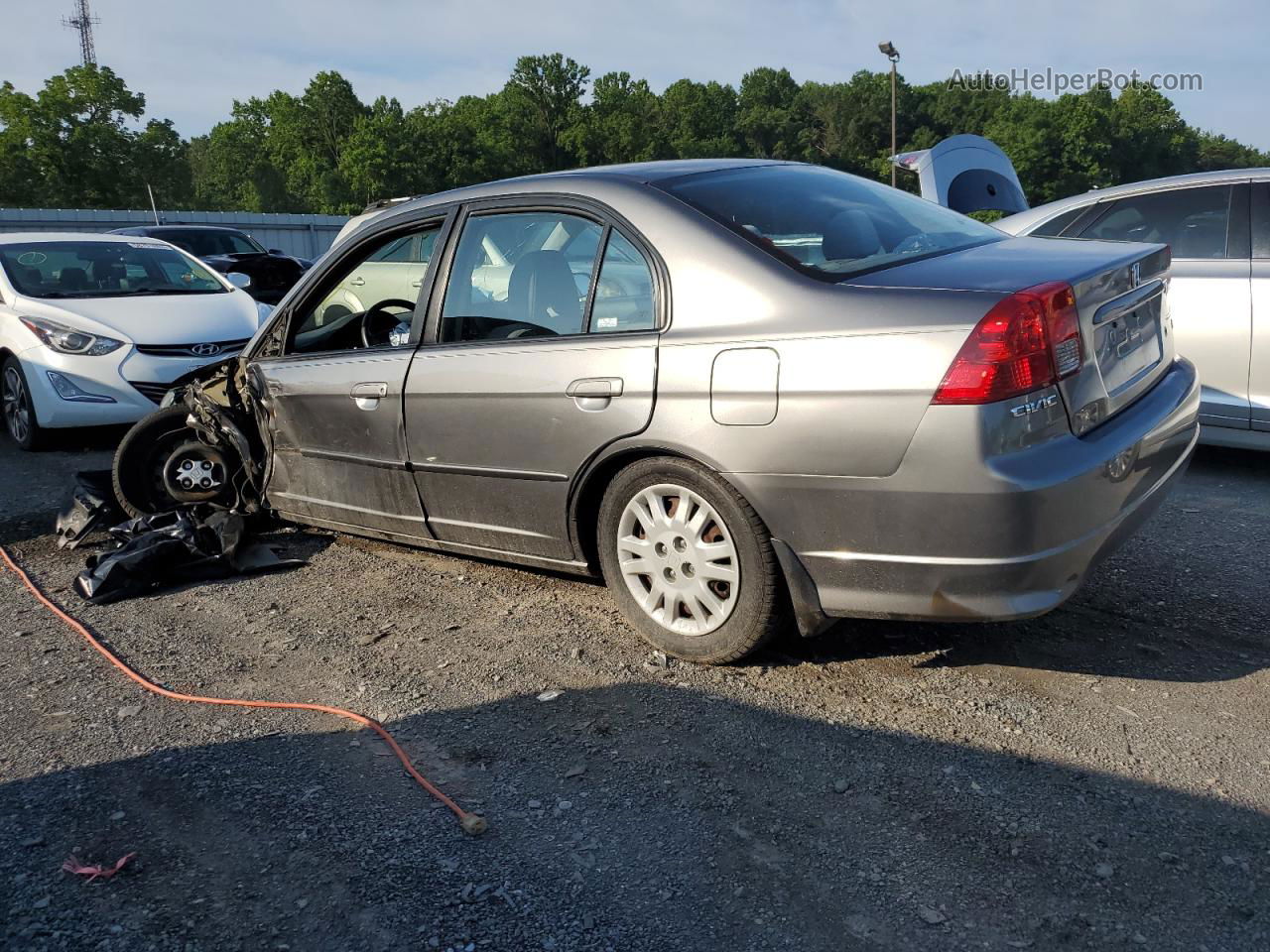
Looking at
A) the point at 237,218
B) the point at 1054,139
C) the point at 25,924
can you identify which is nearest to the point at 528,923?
the point at 25,924

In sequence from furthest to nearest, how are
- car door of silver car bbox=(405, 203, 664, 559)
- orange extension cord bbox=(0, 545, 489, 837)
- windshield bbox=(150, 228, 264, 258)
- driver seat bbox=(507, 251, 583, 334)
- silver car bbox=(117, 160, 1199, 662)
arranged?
windshield bbox=(150, 228, 264, 258) → driver seat bbox=(507, 251, 583, 334) → car door of silver car bbox=(405, 203, 664, 559) → silver car bbox=(117, 160, 1199, 662) → orange extension cord bbox=(0, 545, 489, 837)

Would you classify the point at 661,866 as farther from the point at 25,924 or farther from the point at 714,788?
the point at 25,924

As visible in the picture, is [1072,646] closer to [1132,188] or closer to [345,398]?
[345,398]

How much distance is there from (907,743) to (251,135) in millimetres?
115478

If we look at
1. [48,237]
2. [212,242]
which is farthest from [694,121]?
[48,237]

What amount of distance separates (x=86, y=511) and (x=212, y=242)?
515 inches

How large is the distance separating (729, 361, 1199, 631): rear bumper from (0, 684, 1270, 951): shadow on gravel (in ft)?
1.44

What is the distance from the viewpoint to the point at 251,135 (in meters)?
107

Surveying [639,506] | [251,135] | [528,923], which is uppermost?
[251,135]

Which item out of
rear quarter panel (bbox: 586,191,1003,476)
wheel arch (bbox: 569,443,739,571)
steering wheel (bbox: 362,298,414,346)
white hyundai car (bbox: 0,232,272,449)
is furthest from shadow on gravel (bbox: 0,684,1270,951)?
white hyundai car (bbox: 0,232,272,449)

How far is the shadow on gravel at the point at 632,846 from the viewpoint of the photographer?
245cm

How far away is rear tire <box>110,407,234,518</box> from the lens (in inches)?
224

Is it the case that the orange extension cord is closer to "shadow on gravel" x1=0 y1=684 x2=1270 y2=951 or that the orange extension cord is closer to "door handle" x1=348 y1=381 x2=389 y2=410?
"shadow on gravel" x1=0 y1=684 x2=1270 y2=951

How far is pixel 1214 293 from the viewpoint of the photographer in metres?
5.87
